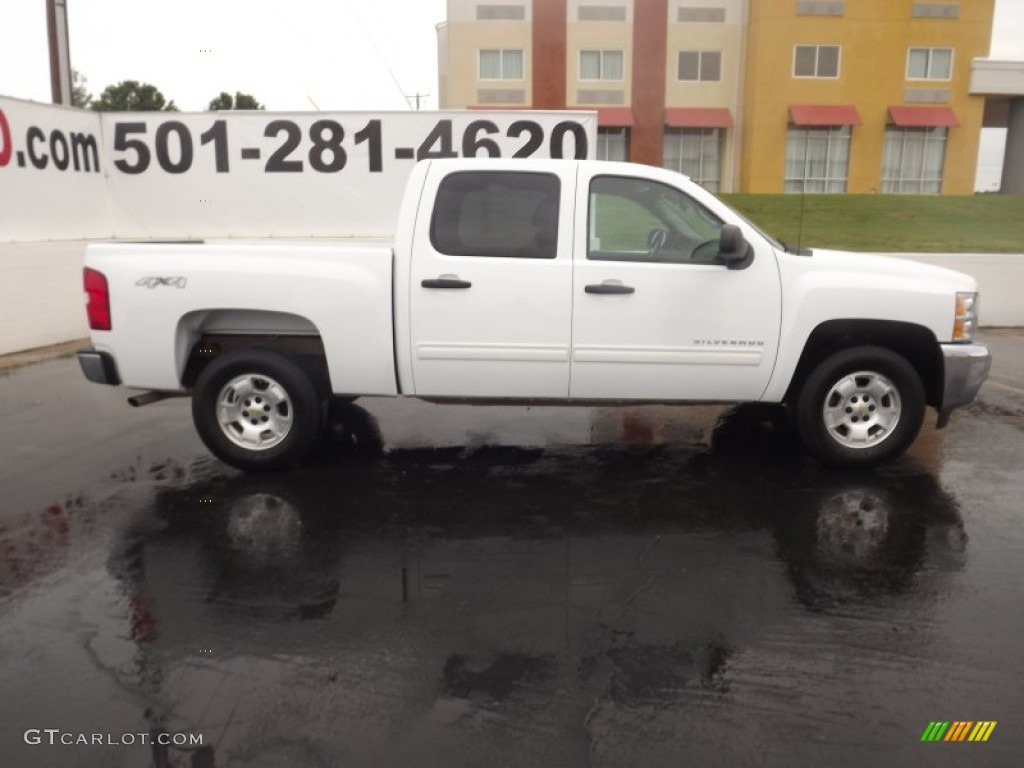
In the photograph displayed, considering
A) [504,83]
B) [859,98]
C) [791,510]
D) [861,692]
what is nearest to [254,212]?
[791,510]

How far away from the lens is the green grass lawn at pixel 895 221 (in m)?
23.2

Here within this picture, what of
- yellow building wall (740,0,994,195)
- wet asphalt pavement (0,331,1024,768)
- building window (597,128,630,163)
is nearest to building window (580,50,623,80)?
building window (597,128,630,163)

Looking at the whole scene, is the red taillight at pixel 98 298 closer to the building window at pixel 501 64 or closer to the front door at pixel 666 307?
the front door at pixel 666 307

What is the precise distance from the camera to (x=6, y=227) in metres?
10.9

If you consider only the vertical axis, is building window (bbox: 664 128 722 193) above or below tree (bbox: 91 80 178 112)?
below

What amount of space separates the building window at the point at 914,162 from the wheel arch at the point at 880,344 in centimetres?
3723

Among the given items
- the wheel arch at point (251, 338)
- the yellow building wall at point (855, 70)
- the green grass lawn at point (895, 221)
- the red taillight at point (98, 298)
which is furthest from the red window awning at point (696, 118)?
the red taillight at point (98, 298)

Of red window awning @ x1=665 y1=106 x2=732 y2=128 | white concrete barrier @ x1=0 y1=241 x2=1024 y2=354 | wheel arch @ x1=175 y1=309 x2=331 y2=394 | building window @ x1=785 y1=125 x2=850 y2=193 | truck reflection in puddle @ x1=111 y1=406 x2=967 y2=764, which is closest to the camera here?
truck reflection in puddle @ x1=111 y1=406 x2=967 y2=764

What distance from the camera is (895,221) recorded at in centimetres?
2691

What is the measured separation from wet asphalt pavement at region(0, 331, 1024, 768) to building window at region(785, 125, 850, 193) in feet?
114

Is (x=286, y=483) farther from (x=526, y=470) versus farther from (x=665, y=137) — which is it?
(x=665, y=137)

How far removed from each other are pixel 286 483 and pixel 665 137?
3693cm

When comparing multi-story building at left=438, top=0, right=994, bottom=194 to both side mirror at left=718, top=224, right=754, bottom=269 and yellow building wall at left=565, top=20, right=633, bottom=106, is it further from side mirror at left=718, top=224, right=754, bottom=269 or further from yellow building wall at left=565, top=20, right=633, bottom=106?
side mirror at left=718, top=224, right=754, bottom=269

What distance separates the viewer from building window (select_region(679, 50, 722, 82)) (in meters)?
39.2
